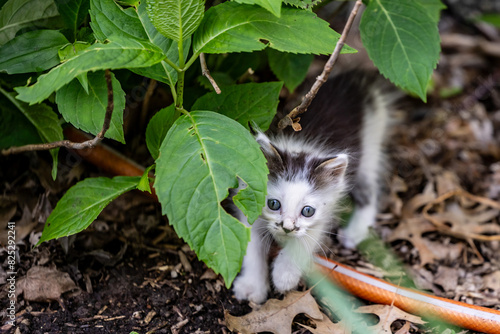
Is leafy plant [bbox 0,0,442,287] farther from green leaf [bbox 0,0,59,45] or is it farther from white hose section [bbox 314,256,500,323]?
white hose section [bbox 314,256,500,323]

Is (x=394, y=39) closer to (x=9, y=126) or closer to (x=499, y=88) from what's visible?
(x=9, y=126)

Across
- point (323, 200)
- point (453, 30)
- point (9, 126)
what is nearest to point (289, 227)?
point (323, 200)

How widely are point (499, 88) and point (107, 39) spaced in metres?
4.10

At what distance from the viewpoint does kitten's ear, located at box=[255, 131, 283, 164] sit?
2377 millimetres

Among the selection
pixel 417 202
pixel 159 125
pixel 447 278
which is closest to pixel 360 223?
pixel 417 202

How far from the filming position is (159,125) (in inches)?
88.0

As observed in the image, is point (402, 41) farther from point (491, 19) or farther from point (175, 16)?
point (491, 19)

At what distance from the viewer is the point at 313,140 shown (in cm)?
283

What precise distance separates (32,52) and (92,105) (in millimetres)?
391

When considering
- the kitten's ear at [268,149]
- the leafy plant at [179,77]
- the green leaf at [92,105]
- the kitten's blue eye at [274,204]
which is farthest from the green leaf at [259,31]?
the kitten's blue eye at [274,204]

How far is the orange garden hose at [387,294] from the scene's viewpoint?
231 cm

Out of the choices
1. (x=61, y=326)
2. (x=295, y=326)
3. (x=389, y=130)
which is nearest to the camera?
(x=61, y=326)

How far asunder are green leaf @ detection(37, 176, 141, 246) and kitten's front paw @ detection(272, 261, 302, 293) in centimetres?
A: 87

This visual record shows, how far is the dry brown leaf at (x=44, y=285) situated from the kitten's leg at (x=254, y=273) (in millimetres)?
814
